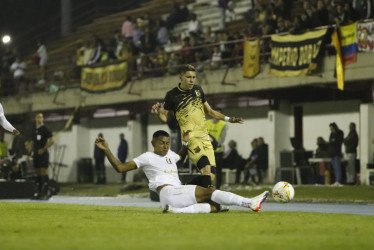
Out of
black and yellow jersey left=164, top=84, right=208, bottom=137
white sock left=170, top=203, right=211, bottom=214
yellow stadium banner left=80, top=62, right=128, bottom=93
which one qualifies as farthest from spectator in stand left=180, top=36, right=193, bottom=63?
white sock left=170, top=203, right=211, bottom=214

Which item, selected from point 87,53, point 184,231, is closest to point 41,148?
point 184,231

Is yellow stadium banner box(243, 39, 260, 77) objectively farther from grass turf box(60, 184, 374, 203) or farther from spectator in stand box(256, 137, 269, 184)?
grass turf box(60, 184, 374, 203)

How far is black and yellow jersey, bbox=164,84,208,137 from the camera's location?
13844 mm

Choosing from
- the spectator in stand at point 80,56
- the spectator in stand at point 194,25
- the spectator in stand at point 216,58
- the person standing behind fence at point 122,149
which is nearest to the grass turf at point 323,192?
the spectator in stand at point 216,58

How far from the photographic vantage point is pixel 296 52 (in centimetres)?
2525

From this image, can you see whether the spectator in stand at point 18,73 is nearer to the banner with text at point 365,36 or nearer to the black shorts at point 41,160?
the black shorts at point 41,160

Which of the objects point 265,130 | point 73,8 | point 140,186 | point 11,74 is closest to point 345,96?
point 265,130

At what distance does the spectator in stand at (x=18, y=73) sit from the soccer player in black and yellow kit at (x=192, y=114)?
25.8 metres

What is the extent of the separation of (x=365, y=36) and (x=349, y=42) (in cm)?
66

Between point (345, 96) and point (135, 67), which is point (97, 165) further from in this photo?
point (345, 96)

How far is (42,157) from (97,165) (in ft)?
46.0

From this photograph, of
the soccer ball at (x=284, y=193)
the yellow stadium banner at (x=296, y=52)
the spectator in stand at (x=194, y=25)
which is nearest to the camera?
the soccer ball at (x=284, y=193)

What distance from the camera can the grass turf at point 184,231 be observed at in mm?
8234

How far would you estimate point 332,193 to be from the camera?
73.3 ft
